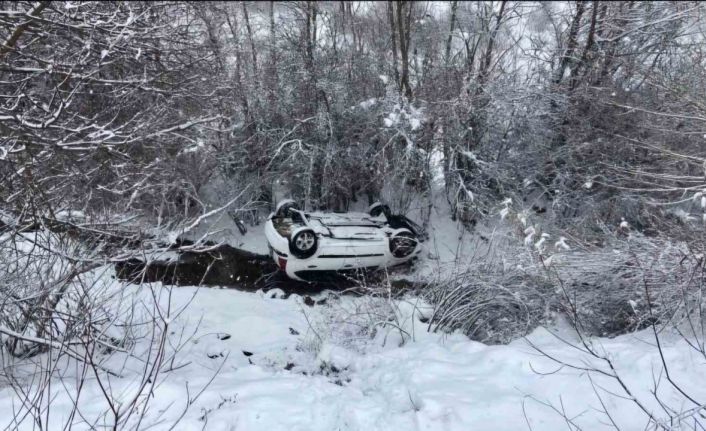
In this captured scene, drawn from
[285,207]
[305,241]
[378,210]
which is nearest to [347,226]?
[305,241]

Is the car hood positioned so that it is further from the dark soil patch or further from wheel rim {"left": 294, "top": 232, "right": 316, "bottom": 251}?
the dark soil patch

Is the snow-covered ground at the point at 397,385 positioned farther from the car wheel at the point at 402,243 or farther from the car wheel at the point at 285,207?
the car wheel at the point at 285,207

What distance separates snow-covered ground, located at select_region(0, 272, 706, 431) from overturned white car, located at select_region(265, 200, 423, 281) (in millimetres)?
2600

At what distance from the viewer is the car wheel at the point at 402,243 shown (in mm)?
8188

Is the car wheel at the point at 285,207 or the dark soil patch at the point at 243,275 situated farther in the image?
the car wheel at the point at 285,207

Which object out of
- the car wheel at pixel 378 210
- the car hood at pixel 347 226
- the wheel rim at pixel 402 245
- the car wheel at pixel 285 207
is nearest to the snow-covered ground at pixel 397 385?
the car hood at pixel 347 226

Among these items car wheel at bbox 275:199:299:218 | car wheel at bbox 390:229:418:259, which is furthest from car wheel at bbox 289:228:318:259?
car wheel at bbox 390:229:418:259

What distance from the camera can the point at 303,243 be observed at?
751 cm

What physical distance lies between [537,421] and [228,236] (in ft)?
27.2

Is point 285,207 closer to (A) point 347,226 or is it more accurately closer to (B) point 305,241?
(A) point 347,226

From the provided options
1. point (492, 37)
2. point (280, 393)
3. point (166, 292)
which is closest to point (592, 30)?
point (492, 37)

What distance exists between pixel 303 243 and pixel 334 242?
604 mm

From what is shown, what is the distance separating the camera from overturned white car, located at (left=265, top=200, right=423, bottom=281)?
24.8 ft

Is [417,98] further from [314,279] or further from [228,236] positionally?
[228,236]
